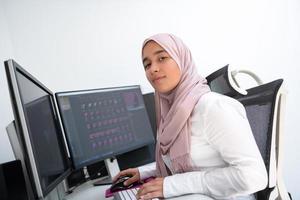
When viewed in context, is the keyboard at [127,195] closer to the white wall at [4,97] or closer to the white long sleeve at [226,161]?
the white long sleeve at [226,161]

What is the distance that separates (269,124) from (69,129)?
2.59 feet

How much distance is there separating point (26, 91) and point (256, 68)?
162 cm

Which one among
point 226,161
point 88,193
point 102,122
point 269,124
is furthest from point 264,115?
point 88,193

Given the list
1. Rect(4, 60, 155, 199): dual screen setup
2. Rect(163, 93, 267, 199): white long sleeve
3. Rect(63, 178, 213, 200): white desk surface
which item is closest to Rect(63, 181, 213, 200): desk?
Rect(63, 178, 213, 200): white desk surface

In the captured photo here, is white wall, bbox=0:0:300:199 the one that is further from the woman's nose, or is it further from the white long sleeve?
the white long sleeve

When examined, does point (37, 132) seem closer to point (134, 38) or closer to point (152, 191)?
point (152, 191)

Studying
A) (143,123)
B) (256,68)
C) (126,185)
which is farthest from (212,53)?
(126,185)

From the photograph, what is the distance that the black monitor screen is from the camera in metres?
1.23

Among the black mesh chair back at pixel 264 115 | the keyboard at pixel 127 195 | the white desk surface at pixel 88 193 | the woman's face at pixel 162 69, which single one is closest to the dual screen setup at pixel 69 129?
the white desk surface at pixel 88 193

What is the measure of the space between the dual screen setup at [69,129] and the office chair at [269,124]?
57cm

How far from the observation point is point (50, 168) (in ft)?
3.11

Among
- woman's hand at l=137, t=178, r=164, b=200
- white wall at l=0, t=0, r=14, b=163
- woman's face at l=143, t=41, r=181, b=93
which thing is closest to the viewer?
woman's hand at l=137, t=178, r=164, b=200

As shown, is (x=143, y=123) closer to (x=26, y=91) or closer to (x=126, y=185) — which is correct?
(x=126, y=185)

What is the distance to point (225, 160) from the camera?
0.89 meters
